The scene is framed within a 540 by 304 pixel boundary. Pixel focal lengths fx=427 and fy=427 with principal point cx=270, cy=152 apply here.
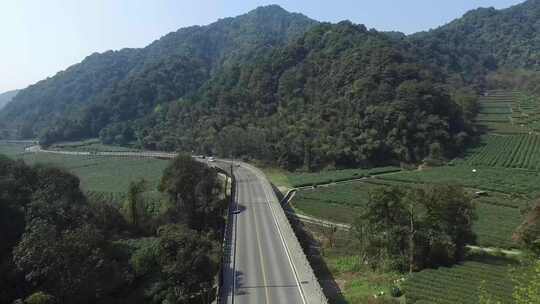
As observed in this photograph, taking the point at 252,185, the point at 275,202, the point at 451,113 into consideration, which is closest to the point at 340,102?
the point at 451,113

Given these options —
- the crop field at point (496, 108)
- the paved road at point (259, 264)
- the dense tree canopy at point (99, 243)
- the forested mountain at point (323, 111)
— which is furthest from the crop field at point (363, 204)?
the crop field at point (496, 108)

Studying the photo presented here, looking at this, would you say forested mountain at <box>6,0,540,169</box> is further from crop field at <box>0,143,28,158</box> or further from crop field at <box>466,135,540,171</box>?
crop field at <box>0,143,28,158</box>

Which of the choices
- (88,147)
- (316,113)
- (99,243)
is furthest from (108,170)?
(99,243)

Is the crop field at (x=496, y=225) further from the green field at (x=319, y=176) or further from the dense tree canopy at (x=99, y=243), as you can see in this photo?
the dense tree canopy at (x=99, y=243)

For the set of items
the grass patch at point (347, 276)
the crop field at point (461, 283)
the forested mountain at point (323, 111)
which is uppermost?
the forested mountain at point (323, 111)

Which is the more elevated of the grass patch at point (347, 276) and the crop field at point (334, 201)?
the crop field at point (334, 201)

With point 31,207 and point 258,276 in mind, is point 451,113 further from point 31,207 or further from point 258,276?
point 31,207
